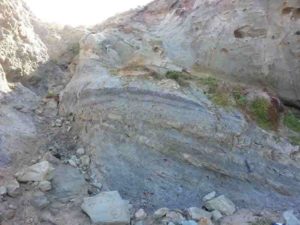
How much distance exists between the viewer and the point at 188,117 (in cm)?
730

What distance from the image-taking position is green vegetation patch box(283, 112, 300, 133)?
764 cm

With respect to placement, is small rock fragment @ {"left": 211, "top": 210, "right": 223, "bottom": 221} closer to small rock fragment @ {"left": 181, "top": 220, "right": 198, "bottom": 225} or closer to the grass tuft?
small rock fragment @ {"left": 181, "top": 220, "right": 198, "bottom": 225}

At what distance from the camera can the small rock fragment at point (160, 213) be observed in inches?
249

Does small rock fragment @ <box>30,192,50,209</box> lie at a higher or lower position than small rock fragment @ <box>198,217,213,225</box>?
higher

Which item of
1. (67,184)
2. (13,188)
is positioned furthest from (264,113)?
(13,188)

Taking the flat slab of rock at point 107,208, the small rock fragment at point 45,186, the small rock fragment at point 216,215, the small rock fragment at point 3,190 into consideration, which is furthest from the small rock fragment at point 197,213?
the small rock fragment at point 3,190

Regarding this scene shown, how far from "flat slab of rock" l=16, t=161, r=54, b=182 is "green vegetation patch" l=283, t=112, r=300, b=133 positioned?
3.79 meters

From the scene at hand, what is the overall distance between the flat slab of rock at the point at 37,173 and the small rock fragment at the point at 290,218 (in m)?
3.30

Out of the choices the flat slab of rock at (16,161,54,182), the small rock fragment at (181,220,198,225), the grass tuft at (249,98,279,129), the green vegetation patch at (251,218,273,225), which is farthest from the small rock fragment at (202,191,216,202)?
the flat slab of rock at (16,161,54,182)

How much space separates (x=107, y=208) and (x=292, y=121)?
3468 mm

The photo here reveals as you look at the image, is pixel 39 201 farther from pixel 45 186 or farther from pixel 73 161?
pixel 73 161

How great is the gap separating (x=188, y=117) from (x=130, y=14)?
548 centimetres

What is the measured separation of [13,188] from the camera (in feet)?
21.0

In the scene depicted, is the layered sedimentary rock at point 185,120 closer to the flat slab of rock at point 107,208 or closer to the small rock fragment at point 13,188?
the flat slab of rock at point 107,208
